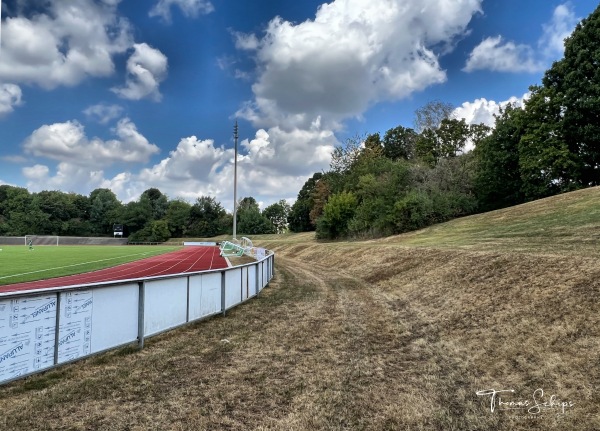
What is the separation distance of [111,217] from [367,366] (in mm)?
134765

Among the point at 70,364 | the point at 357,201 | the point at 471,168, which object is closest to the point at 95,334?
the point at 70,364

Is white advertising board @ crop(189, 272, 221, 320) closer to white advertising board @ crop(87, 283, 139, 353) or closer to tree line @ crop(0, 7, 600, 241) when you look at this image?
white advertising board @ crop(87, 283, 139, 353)

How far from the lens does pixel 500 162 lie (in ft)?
150

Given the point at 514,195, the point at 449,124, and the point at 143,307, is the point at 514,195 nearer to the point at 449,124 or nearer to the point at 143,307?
the point at 449,124

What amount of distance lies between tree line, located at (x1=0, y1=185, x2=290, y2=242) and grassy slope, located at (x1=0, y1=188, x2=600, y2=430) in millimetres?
102098

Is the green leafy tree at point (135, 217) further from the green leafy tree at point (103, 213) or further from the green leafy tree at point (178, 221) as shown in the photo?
the green leafy tree at point (178, 221)

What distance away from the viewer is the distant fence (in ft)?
325

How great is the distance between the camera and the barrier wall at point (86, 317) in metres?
5.44

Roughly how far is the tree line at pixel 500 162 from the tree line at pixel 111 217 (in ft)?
209

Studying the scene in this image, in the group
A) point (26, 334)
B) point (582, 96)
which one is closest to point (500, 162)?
point (582, 96)

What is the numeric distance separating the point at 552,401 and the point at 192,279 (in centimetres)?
752

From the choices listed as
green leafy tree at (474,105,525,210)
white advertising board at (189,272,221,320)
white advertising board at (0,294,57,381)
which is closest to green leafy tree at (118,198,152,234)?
green leafy tree at (474,105,525,210)

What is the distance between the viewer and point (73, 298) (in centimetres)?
622
